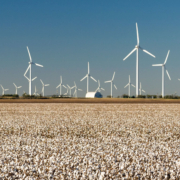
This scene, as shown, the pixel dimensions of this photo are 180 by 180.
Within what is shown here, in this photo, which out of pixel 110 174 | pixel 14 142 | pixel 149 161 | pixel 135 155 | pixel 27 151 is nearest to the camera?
pixel 110 174

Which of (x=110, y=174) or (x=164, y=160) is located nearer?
(x=110, y=174)

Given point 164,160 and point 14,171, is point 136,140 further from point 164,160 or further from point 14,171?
point 14,171

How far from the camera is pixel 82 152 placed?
23.7 ft

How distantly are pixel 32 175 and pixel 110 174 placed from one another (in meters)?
A: 1.60

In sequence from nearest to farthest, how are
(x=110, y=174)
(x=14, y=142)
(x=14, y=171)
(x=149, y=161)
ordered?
(x=110, y=174)
(x=14, y=171)
(x=149, y=161)
(x=14, y=142)

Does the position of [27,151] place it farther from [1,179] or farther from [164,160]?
[164,160]

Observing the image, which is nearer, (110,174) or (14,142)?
(110,174)

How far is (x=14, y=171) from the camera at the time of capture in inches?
224

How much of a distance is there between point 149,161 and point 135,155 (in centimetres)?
61

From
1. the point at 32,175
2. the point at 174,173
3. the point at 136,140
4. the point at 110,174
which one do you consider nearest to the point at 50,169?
the point at 32,175

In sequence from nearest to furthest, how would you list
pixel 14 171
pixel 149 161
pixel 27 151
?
pixel 14 171 → pixel 149 161 → pixel 27 151

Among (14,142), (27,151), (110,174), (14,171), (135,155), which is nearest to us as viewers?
(110,174)

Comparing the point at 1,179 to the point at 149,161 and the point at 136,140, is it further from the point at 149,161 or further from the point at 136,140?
the point at 136,140

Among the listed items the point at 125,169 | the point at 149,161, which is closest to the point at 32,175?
the point at 125,169
